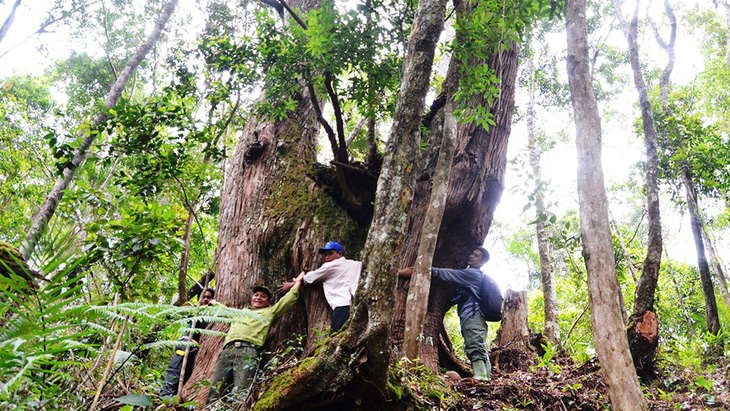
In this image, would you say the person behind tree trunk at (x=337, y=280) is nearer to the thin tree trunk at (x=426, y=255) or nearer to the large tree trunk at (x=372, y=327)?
the thin tree trunk at (x=426, y=255)

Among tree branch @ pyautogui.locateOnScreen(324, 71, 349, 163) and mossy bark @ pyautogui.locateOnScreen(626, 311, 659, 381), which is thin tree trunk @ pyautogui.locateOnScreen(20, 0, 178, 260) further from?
mossy bark @ pyautogui.locateOnScreen(626, 311, 659, 381)

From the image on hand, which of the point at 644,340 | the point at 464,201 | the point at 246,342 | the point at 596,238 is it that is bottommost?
the point at 246,342

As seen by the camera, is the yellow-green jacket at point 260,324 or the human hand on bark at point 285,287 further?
the human hand on bark at point 285,287

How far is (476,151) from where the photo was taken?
6309 mm

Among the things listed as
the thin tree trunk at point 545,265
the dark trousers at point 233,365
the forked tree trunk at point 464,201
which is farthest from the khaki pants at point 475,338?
the dark trousers at point 233,365

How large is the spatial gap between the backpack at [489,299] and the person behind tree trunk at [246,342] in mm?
2605

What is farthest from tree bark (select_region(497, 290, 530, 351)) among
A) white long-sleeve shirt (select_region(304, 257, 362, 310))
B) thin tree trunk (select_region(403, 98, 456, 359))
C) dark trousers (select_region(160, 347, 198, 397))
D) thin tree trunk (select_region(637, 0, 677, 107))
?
thin tree trunk (select_region(637, 0, 677, 107))

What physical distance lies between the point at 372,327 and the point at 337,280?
7.92 feet

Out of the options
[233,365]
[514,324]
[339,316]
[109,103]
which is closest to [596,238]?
[339,316]

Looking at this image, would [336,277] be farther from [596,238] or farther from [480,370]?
[596,238]

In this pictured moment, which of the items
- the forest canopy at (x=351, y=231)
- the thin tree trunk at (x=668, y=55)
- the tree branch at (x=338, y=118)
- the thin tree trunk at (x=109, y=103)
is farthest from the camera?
the thin tree trunk at (x=668, y=55)

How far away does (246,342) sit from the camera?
492cm

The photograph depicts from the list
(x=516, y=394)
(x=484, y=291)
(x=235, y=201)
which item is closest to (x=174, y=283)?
(x=235, y=201)

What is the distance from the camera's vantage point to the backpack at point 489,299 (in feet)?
A: 20.3
